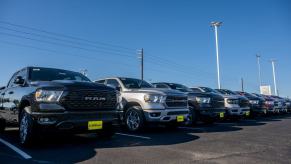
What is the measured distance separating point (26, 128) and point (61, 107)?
997 millimetres

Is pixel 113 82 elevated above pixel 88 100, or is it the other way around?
pixel 113 82

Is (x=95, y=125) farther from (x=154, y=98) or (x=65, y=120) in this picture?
(x=154, y=98)

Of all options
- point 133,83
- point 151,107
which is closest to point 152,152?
point 151,107

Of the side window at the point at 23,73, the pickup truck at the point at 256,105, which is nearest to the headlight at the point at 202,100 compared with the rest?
the pickup truck at the point at 256,105

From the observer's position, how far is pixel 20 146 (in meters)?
6.24

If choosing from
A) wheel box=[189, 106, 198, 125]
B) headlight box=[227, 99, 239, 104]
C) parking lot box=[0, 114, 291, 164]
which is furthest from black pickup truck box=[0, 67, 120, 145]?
headlight box=[227, 99, 239, 104]

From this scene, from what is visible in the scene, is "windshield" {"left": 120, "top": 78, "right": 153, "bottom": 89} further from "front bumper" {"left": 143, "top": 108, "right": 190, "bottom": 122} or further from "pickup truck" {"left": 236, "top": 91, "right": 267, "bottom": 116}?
"pickup truck" {"left": 236, "top": 91, "right": 267, "bottom": 116}

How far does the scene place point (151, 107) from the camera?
8391mm

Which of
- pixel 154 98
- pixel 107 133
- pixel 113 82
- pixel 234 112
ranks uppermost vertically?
pixel 113 82

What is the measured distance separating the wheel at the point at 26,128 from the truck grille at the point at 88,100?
2.69 feet

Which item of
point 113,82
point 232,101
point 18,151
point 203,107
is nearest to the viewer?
point 18,151

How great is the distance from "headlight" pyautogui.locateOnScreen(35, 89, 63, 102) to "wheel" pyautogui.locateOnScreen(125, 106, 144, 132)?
10.7 feet

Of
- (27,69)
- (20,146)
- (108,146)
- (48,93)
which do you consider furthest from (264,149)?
(27,69)

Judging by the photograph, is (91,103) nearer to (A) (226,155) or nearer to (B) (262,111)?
(A) (226,155)
